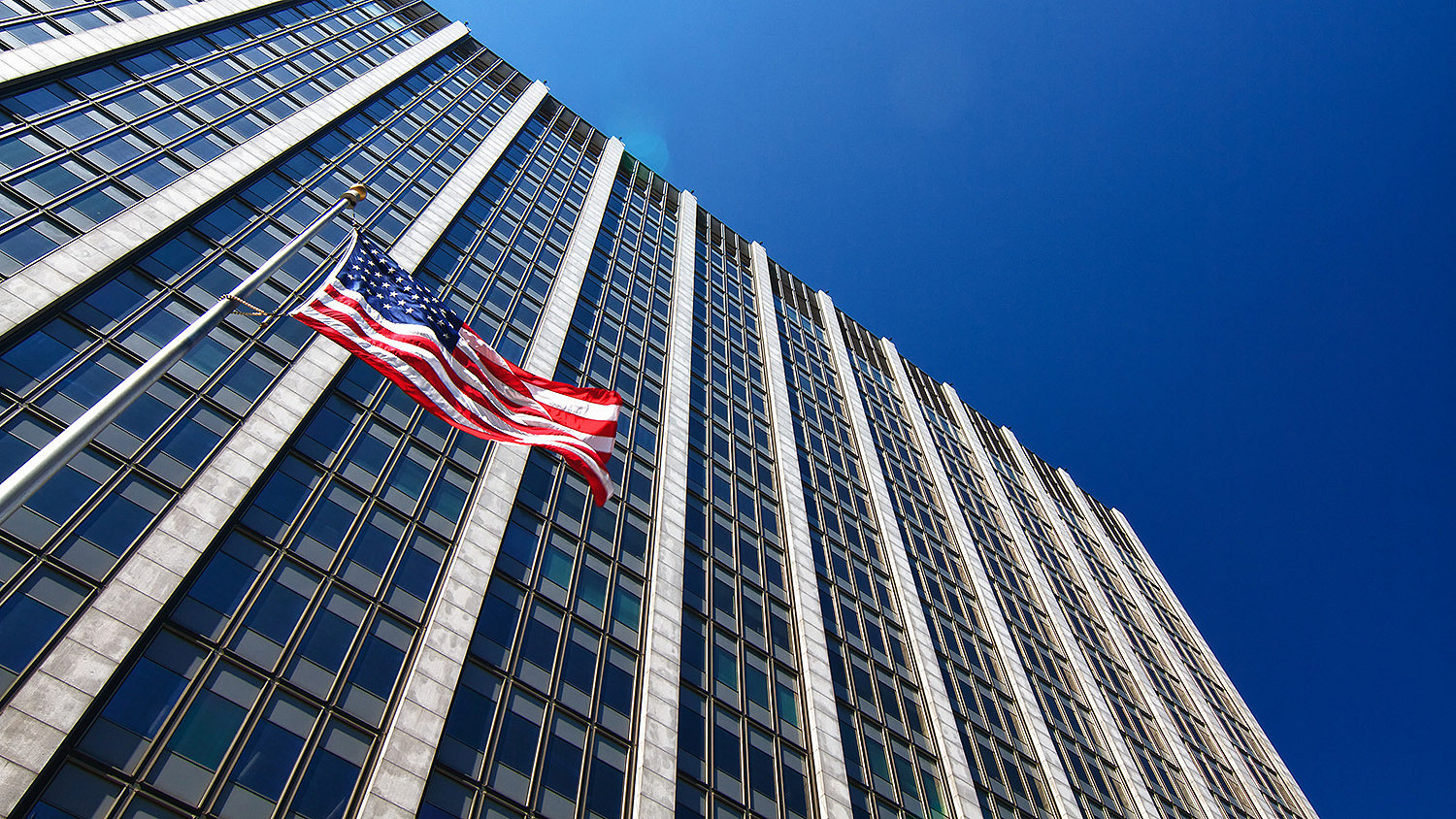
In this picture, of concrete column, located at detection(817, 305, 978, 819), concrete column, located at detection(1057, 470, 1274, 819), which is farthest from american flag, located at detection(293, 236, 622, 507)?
concrete column, located at detection(1057, 470, 1274, 819)

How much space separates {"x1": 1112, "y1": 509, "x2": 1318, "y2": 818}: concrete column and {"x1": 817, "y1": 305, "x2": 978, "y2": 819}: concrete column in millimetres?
25244

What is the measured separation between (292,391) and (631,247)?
99.7ft

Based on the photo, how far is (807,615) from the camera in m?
33.9

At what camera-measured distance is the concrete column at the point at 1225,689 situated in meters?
53.1

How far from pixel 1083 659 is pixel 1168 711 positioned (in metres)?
7.52

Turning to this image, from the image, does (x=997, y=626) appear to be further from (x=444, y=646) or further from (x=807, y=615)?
(x=444, y=646)

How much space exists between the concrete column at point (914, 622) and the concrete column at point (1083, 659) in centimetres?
1132

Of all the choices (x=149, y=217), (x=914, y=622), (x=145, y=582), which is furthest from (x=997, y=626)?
(x=149, y=217)

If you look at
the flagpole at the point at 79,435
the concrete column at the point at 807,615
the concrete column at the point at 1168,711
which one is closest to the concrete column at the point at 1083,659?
the concrete column at the point at 1168,711

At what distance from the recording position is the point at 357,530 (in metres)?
23.1

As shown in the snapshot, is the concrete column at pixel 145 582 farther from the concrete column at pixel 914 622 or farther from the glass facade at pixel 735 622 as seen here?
the concrete column at pixel 914 622

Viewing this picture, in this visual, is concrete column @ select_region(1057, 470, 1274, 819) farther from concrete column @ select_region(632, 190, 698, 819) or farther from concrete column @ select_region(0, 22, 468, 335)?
concrete column @ select_region(0, 22, 468, 335)

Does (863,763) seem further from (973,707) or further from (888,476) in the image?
(888,476)

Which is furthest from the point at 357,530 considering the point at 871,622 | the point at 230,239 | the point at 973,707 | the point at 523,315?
the point at 973,707
